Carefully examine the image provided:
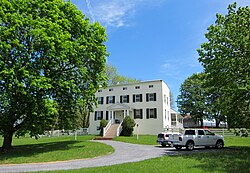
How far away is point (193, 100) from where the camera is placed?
56.6 metres

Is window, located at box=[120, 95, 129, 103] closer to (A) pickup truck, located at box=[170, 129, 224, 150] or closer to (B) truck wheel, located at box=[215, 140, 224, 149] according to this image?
(A) pickup truck, located at box=[170, 129, 224, 150]

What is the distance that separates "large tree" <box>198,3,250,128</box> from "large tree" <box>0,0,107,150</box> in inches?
363

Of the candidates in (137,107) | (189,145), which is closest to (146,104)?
(137,107)

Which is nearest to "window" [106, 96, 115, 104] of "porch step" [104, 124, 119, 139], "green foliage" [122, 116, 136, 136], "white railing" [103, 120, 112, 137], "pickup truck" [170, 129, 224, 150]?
"white railing" [103, 120, 112, 137]

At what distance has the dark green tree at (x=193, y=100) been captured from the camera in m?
55.5

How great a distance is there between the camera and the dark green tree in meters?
55.5

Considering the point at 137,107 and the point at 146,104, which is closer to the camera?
the point at 146,104

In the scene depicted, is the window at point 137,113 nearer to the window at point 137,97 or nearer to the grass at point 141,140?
the window at point 137,97

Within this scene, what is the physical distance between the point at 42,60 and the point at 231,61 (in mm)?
13152

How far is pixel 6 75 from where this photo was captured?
15000 mm

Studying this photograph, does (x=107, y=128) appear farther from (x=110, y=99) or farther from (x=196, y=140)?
(x=196, y=140)

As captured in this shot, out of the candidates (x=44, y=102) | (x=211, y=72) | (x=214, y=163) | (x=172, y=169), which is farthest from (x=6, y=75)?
(x=211, y=72)

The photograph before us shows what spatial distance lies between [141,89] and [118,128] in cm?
764

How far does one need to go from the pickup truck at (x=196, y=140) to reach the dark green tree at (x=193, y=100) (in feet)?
111
